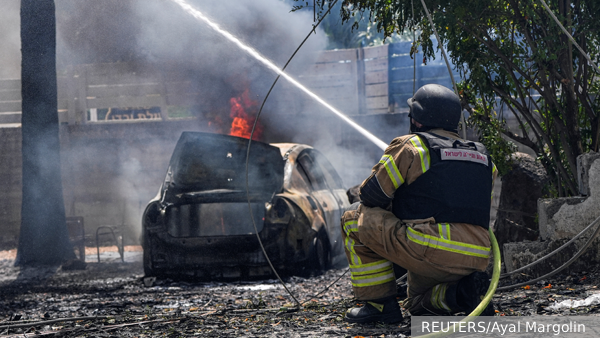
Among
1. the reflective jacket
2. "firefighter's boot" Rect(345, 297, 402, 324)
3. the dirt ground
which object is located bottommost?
the dirt ground

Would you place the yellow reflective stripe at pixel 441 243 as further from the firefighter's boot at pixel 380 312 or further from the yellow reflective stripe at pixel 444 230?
the firefighter's boot at pixel 380 312

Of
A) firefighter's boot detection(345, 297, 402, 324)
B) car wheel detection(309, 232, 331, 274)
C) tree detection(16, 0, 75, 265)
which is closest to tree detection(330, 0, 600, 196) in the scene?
car wheel detection(309, 232, 331, 274)

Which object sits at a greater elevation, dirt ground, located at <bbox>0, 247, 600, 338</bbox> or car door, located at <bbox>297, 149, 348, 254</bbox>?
car door, located at <bbox>297, 149, 348, 254</bbox>

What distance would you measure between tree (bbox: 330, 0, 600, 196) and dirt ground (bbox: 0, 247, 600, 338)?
1.18m

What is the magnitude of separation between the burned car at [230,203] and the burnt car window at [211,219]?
10 millimetres

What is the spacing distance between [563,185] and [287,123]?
8.06 m

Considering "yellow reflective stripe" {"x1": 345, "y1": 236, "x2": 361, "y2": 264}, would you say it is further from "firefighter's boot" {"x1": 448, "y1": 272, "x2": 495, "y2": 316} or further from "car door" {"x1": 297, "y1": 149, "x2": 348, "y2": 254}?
"car door" {"x1": 297, "y1": 149, "x2": 348, "y2": 254}

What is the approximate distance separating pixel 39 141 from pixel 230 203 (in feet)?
14.9

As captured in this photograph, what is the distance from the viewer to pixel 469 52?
5.04 metres

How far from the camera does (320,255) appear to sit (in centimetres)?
620

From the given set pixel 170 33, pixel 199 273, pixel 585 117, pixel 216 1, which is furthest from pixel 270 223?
pixel 170 33

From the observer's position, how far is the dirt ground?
3412mm

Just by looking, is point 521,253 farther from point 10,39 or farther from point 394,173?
point 10,39

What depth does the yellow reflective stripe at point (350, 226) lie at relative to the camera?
3.33 meters
